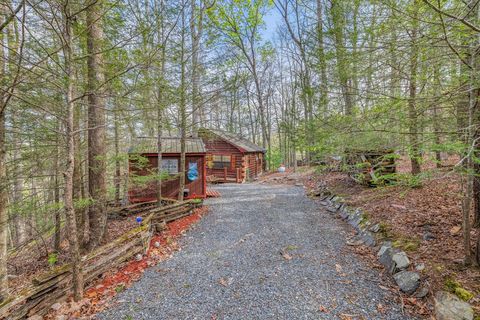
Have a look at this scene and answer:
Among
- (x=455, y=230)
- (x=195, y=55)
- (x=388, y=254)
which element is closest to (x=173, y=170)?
(x=195, y=55)

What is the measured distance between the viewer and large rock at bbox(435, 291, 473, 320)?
2.27 metres

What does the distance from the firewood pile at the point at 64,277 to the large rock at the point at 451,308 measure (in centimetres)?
483

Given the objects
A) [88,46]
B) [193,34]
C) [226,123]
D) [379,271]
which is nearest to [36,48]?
[88,46]

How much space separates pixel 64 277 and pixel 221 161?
1293 cm

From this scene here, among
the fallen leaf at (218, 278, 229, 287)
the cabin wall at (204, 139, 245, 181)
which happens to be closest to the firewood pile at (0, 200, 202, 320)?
the fallen leaf at (218, 278, 229, 287)

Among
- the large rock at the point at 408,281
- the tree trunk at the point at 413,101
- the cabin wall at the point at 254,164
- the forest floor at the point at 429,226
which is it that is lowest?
the large rock at the point at 408,281

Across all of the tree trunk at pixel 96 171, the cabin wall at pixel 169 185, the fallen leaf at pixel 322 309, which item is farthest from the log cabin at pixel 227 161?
the fallen leaf at pixel 322 309

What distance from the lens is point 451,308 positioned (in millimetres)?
2359

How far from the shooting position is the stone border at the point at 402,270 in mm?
2338

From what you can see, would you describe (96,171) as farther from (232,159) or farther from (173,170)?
(232,159)

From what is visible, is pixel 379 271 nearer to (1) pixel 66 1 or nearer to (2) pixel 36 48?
(1) pixel 66 1

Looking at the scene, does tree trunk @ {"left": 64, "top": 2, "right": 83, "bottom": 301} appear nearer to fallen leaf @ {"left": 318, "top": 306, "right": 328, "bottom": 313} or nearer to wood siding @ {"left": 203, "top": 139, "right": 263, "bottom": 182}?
fallen leaf @ {"left": 318, "top": 306, "right": 328, "bottom": 313}

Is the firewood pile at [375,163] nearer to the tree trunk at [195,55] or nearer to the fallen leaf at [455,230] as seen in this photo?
the fallen leaf at [455,230]

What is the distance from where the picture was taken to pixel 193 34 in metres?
6.46
